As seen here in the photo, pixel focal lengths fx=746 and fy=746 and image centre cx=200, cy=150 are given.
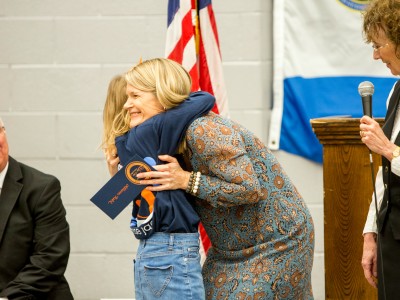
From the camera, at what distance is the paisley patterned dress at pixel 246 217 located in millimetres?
1932

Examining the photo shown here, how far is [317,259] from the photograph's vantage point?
3.82 meters

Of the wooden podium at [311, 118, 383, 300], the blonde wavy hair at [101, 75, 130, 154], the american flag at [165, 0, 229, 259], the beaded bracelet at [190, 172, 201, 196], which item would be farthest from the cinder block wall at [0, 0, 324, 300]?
the beaded bracelet at [190, 172, 201, 196]

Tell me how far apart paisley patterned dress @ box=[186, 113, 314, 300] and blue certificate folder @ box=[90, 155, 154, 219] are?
15cm

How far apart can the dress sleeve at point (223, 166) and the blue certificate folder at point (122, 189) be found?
0.50 ft

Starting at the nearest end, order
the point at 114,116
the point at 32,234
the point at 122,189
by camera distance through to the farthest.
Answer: the point at 122,189, the point at 114,116, the point at 32,234

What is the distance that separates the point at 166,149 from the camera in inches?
78.3

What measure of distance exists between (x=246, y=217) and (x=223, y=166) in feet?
0.58

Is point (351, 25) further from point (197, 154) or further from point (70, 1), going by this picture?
point (197, 154)

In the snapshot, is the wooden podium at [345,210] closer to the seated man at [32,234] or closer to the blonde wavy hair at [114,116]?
the blonde wavy hair at [114,116]

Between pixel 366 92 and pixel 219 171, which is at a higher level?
pixel 366 92

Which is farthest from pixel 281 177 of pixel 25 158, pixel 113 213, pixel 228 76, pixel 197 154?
pixel 25 158

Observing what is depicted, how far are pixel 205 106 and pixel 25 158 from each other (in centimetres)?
215

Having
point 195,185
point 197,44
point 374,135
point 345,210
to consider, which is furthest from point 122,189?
point 197,44

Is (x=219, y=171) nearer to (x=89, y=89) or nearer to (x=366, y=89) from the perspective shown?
(x=366, y=89)
